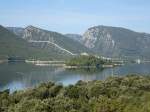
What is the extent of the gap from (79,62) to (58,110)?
8145 centimetres

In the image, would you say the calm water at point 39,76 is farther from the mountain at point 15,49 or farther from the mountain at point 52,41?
the mountain at point 52,41

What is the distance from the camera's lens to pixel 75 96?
30547mm

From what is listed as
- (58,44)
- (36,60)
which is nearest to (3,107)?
(36,60)

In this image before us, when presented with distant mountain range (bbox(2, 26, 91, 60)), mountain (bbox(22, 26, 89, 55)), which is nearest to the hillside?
distant mountain range (bbox(2, 26, 91, 60))

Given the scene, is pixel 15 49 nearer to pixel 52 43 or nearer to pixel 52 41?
pixel 52 43

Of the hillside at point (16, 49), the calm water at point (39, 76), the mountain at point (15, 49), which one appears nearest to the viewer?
the calm water at point (39, 76)

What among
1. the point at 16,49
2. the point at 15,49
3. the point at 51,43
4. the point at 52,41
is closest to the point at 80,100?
the point at 15,49

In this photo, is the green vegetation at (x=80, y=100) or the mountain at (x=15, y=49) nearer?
the green vegetation at (x=80, y=100)

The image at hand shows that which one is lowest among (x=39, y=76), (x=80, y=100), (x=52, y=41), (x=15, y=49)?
(x=39, y=76)

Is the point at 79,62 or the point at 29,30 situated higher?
the point at 29,30

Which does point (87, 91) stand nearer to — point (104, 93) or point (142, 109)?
point (104, 93)

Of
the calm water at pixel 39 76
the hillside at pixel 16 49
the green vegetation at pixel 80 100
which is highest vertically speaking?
the hillside at pixel 16 49

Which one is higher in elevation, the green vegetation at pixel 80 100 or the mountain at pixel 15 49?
the mountain at pixel 15 49

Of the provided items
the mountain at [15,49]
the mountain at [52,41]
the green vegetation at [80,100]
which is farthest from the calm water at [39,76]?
the mountain at [52,41]
